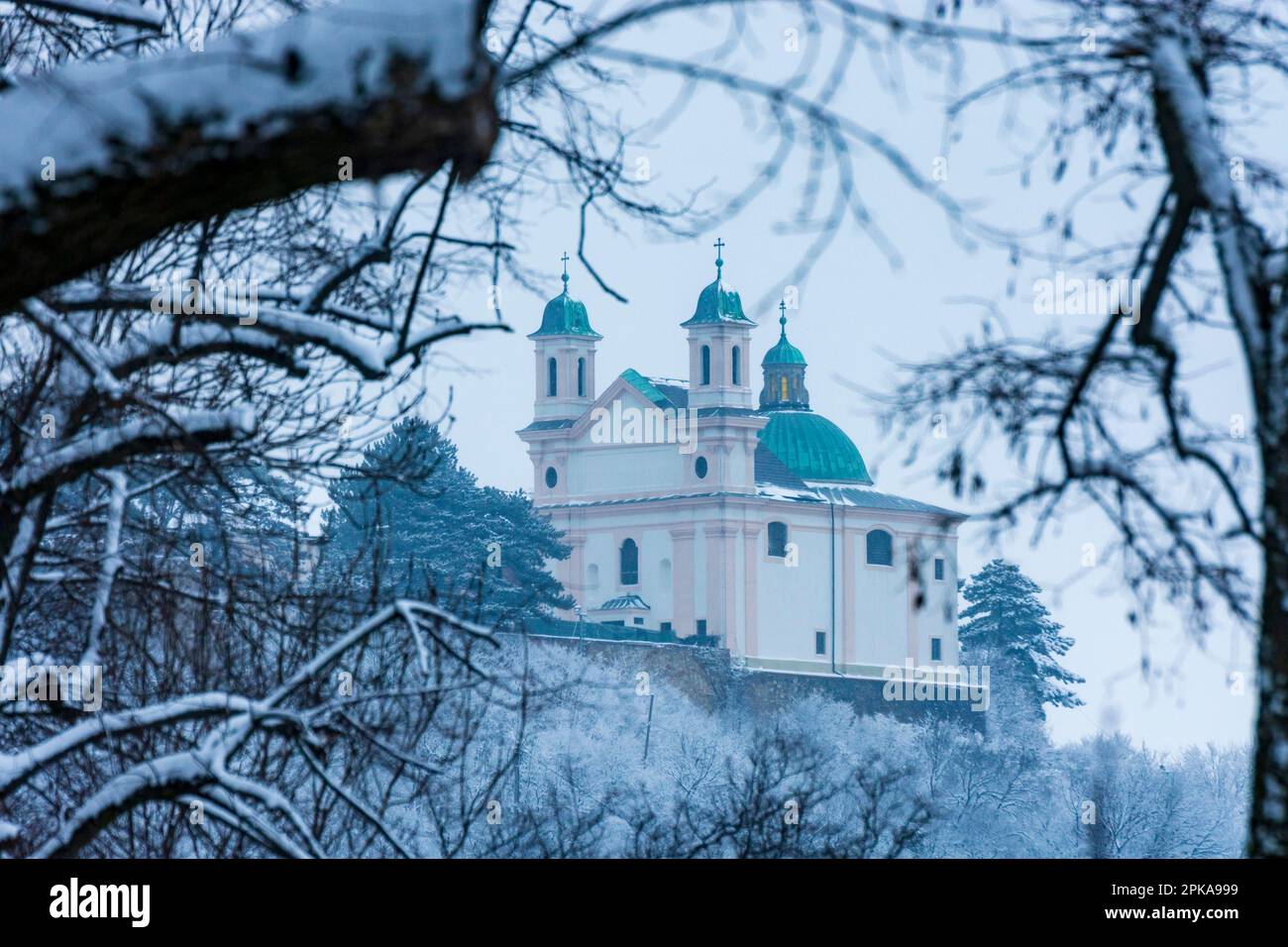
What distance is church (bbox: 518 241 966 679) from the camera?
92.8m

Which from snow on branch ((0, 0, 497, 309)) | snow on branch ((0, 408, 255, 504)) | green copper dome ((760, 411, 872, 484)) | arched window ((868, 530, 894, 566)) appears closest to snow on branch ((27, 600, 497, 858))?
snow on branch ((0, 408, 255, 504))

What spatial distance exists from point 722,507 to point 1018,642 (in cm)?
1216

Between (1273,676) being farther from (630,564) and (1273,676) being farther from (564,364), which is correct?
(564,364)

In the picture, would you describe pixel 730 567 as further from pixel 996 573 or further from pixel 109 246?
pixel 109 246

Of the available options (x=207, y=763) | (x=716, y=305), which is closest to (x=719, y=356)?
(x=716, y=305)

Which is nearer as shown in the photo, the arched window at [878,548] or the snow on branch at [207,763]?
the snow on branch at [207,763]

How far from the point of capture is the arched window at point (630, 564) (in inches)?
3693

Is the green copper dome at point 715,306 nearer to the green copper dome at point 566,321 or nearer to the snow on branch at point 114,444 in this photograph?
the green copper dome at point 566,321

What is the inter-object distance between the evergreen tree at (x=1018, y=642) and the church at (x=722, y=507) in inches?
73.0

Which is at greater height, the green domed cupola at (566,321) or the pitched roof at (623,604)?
the green domed cupola at (566,321)

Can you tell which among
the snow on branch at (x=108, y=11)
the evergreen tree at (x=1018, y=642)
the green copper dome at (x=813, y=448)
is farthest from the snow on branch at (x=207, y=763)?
the green copper dome at (x=813, y=448)

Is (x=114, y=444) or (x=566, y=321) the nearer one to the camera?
(x=114, y=444)

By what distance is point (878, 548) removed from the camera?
3780 inches
